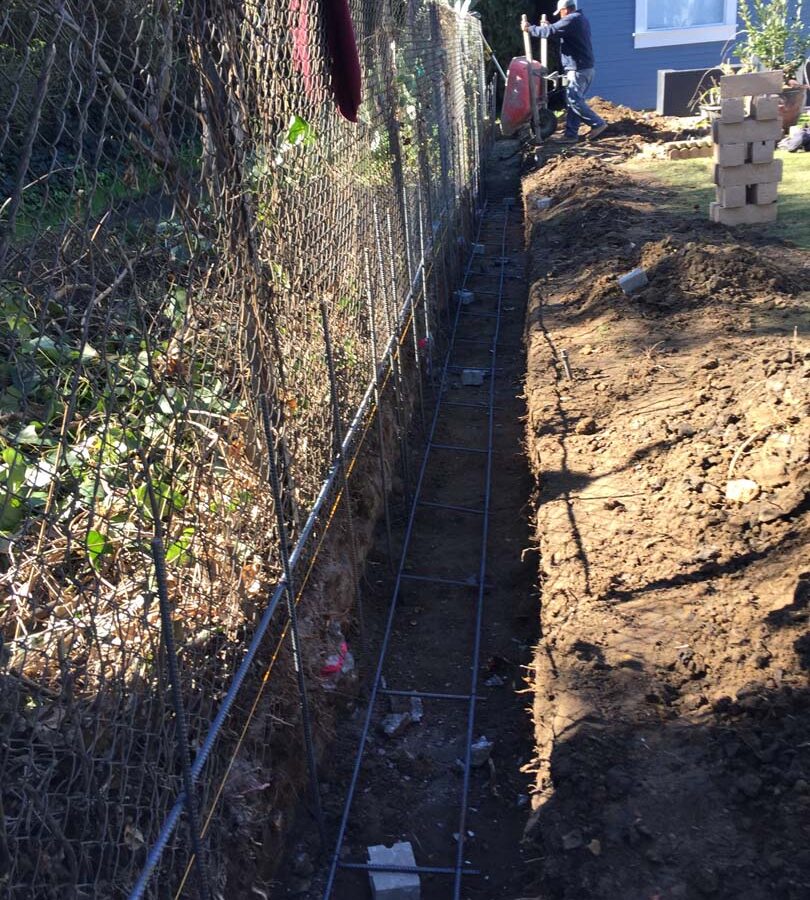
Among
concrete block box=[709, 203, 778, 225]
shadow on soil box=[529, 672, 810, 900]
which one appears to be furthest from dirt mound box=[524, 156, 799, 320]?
shadow on soil box=[529, 672, 810, 900]

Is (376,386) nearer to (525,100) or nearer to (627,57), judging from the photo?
(525,100)

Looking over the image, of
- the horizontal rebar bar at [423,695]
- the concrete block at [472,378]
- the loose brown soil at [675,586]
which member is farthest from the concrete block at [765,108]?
the horizontal rebar bar at [423,695]

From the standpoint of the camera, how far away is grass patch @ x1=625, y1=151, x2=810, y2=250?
910 centimetres

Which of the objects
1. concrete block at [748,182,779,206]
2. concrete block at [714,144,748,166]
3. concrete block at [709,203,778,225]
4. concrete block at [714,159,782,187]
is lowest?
concrete block at [709,203,778,225]

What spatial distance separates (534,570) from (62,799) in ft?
10.7

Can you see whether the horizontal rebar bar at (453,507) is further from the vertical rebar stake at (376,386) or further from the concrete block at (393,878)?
the concrete block at (393,878)

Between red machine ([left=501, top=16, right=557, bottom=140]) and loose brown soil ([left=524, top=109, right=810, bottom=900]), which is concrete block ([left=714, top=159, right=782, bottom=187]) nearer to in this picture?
loose brown soil ([left=524, top=109, right=810, bottom=900])

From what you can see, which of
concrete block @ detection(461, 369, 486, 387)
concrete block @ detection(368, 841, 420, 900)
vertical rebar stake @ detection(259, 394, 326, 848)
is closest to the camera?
vertical rebar stake @ detection(259, 394, 326, 848)

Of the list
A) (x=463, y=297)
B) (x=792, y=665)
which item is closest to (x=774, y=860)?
(x=792, y=665)

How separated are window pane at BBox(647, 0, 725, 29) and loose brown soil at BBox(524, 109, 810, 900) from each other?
12.9 meters

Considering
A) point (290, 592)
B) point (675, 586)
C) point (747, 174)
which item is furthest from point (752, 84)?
point (290, 592)

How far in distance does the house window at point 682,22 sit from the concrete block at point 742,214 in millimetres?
10344

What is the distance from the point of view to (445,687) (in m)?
4.53

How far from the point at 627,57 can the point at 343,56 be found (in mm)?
15698
